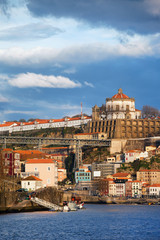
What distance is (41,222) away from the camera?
82.5m

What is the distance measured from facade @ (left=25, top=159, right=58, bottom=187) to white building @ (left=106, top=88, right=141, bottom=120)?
199 ft

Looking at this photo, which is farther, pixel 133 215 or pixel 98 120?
pixel 98 120

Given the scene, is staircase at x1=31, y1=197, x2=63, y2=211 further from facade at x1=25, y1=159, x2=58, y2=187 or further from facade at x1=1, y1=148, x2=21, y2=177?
facade at x1=1, y1=148, x2=21, y2=177

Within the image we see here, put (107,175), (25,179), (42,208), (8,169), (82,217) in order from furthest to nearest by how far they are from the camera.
→ (107,175) < (8,169) < (25,179) < (42,208) < (82,217)

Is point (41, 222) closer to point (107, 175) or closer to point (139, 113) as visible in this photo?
point (107, 175)

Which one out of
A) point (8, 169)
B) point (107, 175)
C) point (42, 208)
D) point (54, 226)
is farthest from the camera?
point (107, 175)

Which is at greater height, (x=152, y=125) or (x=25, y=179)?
(x=152, y=125)

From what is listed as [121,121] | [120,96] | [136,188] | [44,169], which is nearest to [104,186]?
[136,188]

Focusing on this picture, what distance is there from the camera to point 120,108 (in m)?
187

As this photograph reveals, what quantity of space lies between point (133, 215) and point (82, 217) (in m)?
9.74

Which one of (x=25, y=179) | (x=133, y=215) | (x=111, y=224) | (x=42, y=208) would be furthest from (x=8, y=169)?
(x=111, y=224)

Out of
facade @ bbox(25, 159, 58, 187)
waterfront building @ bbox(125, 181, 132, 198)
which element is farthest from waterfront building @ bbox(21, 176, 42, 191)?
waterfront building @ bbox(125, 181, 132, 198)

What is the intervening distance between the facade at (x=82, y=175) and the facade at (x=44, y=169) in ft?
104

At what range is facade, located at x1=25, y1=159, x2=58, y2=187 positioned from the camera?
12581 cm
